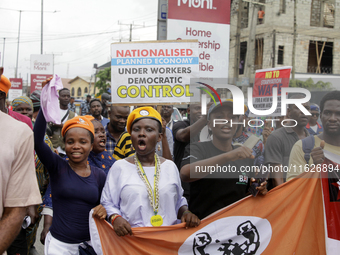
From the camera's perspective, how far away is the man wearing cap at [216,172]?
284cm

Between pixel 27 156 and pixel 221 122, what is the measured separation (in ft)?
5.87

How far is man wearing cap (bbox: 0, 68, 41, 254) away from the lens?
5.53 feet

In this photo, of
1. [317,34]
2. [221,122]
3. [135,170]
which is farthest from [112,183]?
[317,34]

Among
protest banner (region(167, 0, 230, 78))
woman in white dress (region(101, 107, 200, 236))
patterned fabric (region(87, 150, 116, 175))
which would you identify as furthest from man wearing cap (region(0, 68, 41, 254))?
protest banner (region(167, 0, 230, 78))

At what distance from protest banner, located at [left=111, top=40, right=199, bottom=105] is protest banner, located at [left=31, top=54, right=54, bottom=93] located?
50.8 ft

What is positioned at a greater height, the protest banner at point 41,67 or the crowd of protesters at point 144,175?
the protest banner at point 41,67

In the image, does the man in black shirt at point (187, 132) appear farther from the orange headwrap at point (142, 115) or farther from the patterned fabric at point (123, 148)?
the orange headwrap at point (142, 115)

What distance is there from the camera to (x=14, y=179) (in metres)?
1.72

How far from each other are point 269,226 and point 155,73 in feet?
8.23

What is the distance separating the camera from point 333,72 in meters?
29.0

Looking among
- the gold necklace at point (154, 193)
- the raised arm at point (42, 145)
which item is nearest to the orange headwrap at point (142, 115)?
the gold necklace at point (154, 193)

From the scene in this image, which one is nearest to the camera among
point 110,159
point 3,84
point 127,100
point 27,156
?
point 27,156

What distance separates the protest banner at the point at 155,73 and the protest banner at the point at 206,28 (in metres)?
0.55

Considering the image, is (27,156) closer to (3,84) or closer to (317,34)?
(3,84)
